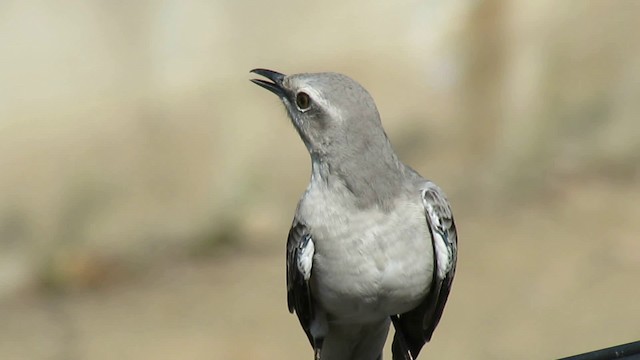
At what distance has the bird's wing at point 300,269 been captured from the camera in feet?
17.3

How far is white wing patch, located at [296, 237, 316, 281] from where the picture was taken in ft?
17.3

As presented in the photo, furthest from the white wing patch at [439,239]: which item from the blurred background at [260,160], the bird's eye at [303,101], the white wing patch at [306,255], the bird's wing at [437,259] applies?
the blurred background at [260,160]

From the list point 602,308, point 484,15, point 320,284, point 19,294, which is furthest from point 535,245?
point 320,284

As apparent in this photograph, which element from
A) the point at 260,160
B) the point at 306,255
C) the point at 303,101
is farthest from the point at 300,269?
the point at 260,160

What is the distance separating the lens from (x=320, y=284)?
5355mm

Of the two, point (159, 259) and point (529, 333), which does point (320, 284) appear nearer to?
point (529, 333)

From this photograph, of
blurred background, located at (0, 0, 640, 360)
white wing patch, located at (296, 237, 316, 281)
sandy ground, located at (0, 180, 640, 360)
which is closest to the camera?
white wing patch, located at (296, 237, 316, 281)

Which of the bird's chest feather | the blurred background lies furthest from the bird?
the blurred background

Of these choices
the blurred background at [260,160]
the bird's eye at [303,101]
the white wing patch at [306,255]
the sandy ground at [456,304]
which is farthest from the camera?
the blurred background at [260,160]

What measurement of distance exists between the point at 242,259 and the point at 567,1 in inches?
163

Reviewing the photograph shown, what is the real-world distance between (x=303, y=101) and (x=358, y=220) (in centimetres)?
65

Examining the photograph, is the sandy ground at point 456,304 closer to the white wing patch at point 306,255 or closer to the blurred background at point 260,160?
the blurred background at point 260,160

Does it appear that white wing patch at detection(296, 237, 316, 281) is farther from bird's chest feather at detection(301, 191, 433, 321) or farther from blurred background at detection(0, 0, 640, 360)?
blurred background at detection(0, 0, 640, 360)

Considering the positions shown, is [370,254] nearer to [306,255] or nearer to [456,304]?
[306,255]
